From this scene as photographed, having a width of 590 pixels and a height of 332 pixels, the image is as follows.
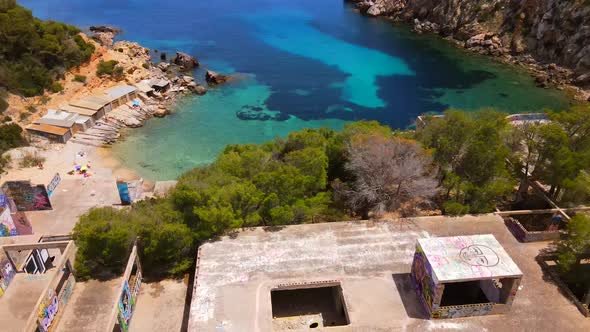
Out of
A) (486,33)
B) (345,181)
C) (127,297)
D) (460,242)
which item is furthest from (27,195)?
(486,33)

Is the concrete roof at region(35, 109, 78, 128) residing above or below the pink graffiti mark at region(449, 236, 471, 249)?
below

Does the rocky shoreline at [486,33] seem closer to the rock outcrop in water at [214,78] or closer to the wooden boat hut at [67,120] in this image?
the rock outcrop in water at [214,78]

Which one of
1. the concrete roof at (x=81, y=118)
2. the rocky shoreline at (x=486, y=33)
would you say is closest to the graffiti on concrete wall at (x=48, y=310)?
the concrete roof at (x=81, y=118)

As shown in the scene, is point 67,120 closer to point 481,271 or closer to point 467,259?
point 467,259

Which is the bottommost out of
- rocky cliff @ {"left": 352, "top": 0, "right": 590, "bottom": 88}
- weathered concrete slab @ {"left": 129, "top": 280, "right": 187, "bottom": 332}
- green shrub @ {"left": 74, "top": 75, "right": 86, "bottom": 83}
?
weathered concrete slab @ {"left": 129, "top": 280, "right": 187, "bottom": 332}

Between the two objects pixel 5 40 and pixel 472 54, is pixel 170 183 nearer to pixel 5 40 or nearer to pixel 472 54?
pixel 5 40

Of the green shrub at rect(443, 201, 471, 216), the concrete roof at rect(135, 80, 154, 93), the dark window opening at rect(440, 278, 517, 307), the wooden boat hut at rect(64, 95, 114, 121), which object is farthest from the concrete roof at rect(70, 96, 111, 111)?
the dark window opening at rect(440, 278, 517, 307)

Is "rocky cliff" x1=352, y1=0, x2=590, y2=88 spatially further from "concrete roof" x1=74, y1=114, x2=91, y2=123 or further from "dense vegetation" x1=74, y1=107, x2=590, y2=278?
"concrete roof" x1=74, y1=114, x2=91, y2=123
